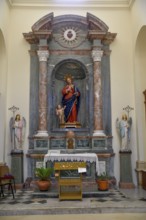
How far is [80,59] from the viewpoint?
9531mm

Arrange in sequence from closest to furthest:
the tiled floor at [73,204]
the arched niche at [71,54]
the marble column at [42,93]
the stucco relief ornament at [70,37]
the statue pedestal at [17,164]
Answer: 1. the tiled floor at [73,204]
2. the statue pedestal at [17,164]
3. the marble column at [42,93]
4. the arched niche at [71,54]
5. the stucco relief ornament at [70,37]

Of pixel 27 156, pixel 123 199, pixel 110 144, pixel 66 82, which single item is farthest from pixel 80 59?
pixel 123 199

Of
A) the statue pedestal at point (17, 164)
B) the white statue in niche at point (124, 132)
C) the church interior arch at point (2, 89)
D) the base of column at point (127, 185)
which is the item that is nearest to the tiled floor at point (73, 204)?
the base of column at point (127, 185)

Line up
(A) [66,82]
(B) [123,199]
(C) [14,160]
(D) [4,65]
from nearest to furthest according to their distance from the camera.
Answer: (B) [123,199] < (C) [14,160] < (D) [4,65] < (A) [66,82]

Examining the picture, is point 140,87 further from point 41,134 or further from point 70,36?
point 41,134

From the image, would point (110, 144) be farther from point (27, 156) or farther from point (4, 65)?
point (4, 65)

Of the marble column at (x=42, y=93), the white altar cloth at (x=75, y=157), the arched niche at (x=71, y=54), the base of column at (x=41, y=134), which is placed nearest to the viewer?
the white altar cloth at (x=75, y=157)

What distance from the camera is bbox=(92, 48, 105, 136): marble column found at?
354 inches

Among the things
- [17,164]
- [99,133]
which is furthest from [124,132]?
[17,164]

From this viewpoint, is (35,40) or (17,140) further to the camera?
(35,40)

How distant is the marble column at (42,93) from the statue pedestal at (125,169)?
97.3 inches

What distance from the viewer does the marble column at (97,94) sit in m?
8.99

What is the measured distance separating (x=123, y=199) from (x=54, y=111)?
13.0 feet

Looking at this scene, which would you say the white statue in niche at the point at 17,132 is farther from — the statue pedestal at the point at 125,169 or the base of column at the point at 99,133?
the statue pedestal at the point at 125,169
